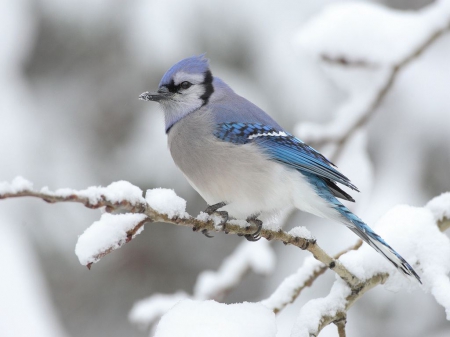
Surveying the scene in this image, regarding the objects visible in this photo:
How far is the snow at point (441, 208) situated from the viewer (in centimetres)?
173

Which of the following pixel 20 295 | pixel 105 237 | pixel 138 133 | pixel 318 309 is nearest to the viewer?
pixel 105 237

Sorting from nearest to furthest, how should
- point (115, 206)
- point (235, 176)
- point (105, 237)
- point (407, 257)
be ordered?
point (115, 206), point (105, 237), point (407, 257), point (235, 176)

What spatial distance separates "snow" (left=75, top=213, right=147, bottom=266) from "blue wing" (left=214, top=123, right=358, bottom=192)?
1.04m

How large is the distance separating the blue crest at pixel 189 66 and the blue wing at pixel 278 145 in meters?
0.32

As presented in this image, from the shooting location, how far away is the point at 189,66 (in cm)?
240

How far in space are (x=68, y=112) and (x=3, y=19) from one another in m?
0.78

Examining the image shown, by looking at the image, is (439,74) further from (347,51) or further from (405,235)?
(405,235)

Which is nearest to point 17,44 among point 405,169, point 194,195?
point 194,195

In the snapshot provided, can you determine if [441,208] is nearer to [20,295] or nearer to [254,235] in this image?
[254,235]

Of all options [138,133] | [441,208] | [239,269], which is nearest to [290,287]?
[441,208]

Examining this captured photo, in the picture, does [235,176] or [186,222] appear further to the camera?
[235,176]

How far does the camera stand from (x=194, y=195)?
398 cm

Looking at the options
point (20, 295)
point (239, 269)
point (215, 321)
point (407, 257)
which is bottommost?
point (215, 321)

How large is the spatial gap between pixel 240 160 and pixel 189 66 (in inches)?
20.2
